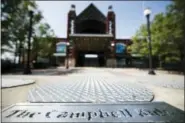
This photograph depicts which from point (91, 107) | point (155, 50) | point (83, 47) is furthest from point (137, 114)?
point (83, 47)

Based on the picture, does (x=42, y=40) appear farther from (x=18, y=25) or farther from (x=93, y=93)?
(x=93, y=93)

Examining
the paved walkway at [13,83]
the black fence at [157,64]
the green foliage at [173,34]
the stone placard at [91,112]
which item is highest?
the green foliage at [173,34]

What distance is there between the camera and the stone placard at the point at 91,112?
366cm

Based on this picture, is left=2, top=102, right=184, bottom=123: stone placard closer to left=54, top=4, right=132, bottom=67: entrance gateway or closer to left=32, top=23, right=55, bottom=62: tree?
left=32, top=23, right=55, bottom=62: tree

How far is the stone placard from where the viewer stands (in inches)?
144

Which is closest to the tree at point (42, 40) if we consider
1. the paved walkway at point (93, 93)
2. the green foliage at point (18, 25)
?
the green foliage at point (18, 25)

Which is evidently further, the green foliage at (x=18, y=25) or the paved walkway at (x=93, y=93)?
the green foliage at (x=18, y=25)

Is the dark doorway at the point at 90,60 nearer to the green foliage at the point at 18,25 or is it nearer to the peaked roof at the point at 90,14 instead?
the peaked roof at the point at 90,14

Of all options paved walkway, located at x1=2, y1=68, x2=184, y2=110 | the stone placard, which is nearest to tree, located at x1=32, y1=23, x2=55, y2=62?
paved walkway, located at x1=2, y1=68, x2=184, y2=110

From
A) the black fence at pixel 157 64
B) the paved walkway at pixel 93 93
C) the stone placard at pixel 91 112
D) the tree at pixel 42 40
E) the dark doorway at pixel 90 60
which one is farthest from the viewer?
the dark doorway at pixel 90 60

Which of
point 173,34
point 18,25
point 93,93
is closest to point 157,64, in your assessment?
point 173,34

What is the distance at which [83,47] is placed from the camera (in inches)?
1716

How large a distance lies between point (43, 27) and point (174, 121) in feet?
93.1

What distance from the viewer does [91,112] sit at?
414cm
